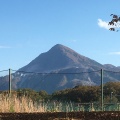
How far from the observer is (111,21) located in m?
10.7

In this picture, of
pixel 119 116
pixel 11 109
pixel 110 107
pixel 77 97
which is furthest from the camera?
pixel 77 97

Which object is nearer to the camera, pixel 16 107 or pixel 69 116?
pixel 69 116

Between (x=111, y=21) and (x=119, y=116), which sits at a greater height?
(x=111, y=21)

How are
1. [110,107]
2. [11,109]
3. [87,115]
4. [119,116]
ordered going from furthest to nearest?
[110,107]
[11,109]
[87,115]
[119,116]

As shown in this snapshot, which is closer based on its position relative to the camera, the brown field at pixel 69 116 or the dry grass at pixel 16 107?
A: the brown field at pixel 69 116

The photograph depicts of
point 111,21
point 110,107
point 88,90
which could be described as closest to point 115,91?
point 88,90

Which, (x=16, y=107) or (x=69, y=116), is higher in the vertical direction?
(x=16, y=107)

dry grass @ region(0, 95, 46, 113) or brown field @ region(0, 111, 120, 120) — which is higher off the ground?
dry grass @ region(0, 95, 46, 113)

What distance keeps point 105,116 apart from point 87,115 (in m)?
0.58

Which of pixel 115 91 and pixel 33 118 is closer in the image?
pixel 33 118

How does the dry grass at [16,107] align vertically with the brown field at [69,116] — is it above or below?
above

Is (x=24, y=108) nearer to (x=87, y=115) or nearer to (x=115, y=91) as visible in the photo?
(x=87, y=115)

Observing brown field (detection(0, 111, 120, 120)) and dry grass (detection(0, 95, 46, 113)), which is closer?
brown field (detection(0, 111, 120, 120))

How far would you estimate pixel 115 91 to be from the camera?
95.9 feet
